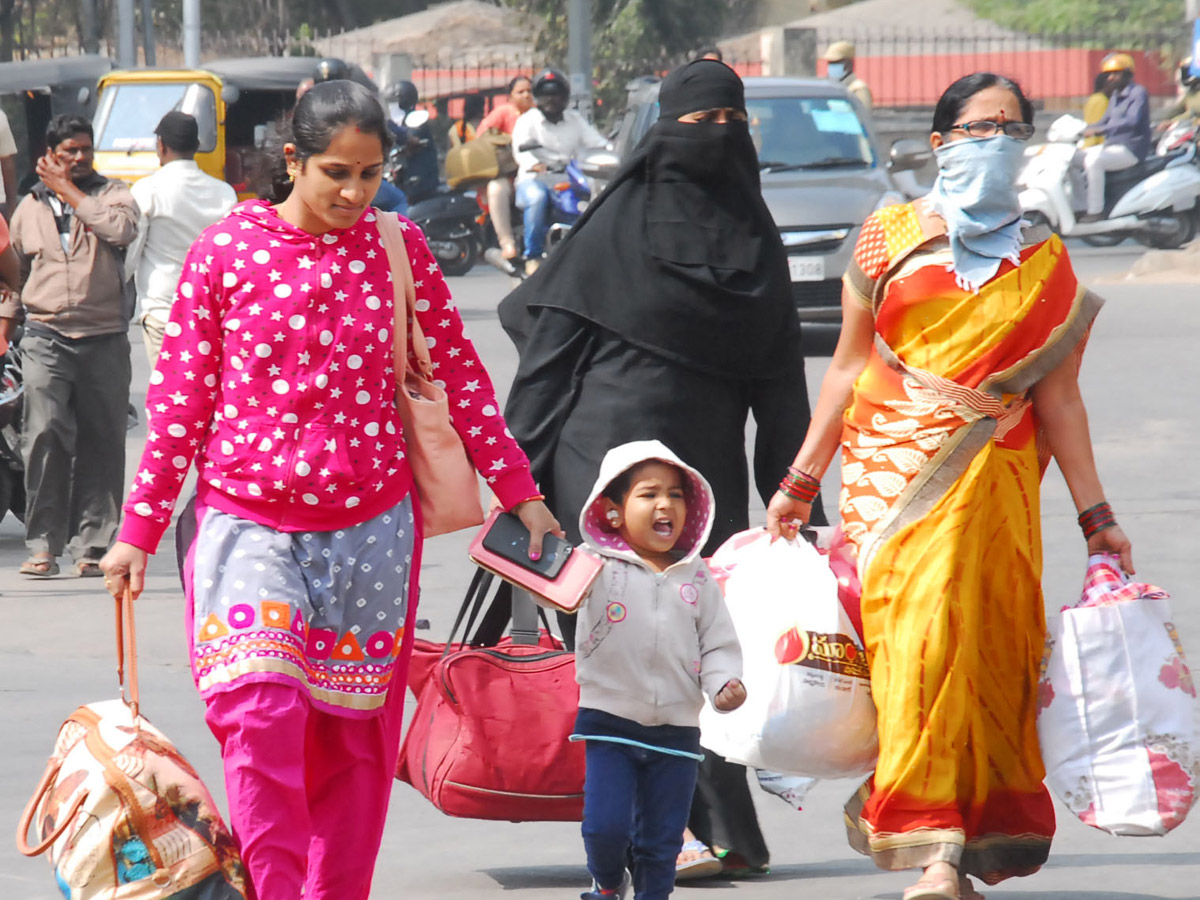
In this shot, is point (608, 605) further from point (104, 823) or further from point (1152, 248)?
point (1152, 248)

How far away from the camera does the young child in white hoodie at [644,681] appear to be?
411cm

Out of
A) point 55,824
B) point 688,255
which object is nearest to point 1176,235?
point 688,255

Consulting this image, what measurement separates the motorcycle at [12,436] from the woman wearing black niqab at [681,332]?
4.66m

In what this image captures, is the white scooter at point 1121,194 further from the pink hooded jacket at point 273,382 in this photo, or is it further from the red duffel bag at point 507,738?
the pink hooded jacket at point 273,382

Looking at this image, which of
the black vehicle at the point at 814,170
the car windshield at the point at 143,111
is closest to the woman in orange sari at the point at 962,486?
the black vehicle at the point at 814,170

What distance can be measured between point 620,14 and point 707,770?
1231 inches

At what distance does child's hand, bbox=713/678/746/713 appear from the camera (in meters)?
4.02

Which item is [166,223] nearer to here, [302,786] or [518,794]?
[518,794]

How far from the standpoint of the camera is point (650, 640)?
4.11m

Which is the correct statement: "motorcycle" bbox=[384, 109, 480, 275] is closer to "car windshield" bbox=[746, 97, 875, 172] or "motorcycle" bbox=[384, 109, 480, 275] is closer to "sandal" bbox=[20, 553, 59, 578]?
"car windshield" bbox=[746, 97, 875, 172]

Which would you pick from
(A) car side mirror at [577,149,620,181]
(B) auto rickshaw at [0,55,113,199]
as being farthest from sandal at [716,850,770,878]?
(B) auto rickshaw at [0,55,113,199]

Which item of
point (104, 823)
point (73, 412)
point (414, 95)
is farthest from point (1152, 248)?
point (104, 823)

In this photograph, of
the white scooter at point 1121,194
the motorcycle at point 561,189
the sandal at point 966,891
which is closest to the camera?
the sandal at point 966,891

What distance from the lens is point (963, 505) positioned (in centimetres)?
421
